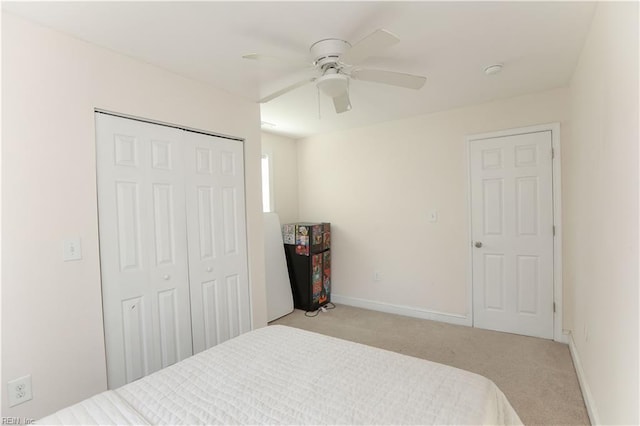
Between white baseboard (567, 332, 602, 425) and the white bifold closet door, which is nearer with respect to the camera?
white baseboard (567, 332, 602, 425)

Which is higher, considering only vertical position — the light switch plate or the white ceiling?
the white ceiling

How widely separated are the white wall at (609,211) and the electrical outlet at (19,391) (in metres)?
2.70

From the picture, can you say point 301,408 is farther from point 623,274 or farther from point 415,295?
point 415,295

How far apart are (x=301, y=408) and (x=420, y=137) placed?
10.3ft

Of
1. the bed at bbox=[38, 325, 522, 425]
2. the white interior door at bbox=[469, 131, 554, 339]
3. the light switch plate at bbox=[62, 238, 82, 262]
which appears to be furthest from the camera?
the white interior door at bbox=[469, 131, 554, 339]

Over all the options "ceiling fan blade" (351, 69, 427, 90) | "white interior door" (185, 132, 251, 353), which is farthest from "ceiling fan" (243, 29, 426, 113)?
"white interior door" (185, 132, 251, 353)

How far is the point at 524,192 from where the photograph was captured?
3.07 m

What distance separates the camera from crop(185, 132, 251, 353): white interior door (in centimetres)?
254

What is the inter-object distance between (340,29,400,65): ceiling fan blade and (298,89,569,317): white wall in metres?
2.08

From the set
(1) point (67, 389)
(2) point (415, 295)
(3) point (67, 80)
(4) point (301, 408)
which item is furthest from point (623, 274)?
(3) point (67, 80)

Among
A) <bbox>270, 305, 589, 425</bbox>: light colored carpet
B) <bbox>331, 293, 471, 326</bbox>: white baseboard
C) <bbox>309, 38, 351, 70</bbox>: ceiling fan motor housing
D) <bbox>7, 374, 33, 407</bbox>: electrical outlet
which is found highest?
<bbox>309, 38, 351, 70</bbox>: ceiling fan motor housing

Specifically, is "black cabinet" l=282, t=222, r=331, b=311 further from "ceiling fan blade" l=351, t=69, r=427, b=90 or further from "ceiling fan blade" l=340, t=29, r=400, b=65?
"ceiling fan blade" l=340, t=29, r=400, b=65

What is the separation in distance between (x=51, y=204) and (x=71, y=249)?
0.27m

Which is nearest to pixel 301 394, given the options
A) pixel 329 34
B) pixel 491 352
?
pixel 329 34
